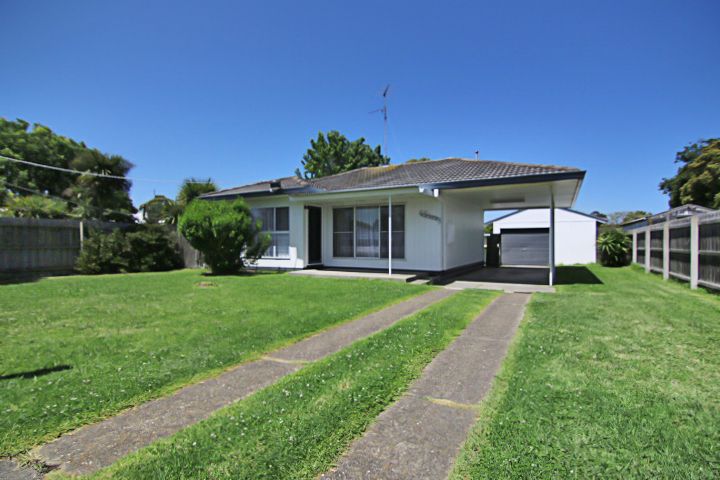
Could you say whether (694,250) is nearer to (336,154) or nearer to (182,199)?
(182,199)

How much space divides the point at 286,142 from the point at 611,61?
58.3ft

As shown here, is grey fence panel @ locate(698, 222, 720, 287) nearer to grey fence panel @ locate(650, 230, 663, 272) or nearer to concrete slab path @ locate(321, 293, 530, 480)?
grey fence panel @ locate(650, 230, 663, 272)

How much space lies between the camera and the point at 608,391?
311 centimetres

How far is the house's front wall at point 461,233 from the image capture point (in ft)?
40.5

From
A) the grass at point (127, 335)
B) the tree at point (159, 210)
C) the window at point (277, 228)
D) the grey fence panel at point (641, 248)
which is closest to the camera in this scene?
the grass at point (127, 335)

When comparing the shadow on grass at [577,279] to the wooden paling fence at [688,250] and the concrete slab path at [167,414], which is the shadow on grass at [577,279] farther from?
the concrete slab path at [167,414]

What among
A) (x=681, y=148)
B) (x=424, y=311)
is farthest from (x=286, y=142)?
(x=681, y=148)

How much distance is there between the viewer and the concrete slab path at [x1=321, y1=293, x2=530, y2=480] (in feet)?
7.00

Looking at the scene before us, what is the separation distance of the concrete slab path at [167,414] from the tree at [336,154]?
3627 centimetres

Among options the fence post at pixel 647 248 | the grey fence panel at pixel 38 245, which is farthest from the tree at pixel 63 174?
the fence post at pixel 647 248

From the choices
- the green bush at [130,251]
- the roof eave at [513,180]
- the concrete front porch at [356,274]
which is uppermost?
the roof eave at [513,180]

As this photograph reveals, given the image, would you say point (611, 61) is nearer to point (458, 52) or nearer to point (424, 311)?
point (458, 52)

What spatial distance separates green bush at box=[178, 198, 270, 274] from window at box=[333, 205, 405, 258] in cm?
271

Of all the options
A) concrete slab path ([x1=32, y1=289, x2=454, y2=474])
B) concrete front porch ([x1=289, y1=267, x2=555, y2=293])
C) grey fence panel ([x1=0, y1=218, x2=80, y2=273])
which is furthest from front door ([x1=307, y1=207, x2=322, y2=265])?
grey fence panel ([x1=0, y1=218, x2=80, y2=273])
